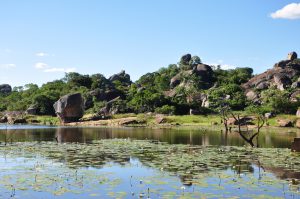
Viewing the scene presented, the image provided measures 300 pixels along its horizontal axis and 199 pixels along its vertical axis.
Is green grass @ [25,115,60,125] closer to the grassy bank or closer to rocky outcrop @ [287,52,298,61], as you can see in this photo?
the grassy bank

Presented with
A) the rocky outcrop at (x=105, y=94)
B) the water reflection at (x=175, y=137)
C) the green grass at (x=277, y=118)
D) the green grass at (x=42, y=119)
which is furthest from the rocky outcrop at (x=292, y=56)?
the water reflection at (x=175, y=137)

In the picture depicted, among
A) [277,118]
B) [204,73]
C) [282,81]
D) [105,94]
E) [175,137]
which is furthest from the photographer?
[204,73]

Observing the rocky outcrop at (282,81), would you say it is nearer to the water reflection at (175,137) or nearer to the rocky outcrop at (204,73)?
the rocky outcrop at (204,73)

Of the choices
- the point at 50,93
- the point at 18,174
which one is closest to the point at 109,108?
the point at 50,93

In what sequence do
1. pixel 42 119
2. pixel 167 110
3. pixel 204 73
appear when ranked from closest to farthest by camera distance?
1. pixel 167 110
2. pixel 42 119
3. pixel 204 73

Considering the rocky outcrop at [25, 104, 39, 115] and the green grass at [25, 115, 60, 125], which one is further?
the rocky outcrop at [25, 104, 39, 115]

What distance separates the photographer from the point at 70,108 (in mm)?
118062

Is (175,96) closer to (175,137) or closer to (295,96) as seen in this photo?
(295,96)

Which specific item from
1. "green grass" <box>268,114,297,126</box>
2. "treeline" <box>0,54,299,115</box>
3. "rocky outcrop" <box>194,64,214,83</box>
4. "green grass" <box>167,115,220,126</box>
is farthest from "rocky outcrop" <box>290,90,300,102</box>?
"rocky outcrop" <box>194,64,214,83</box>

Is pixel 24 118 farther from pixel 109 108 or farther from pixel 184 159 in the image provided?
pixel 184 159

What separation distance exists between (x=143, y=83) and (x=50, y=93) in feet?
174

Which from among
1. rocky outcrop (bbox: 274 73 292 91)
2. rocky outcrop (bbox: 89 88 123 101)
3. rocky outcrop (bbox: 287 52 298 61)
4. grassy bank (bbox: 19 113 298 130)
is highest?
rocky outcrop (bbox: 287 52 298 61)

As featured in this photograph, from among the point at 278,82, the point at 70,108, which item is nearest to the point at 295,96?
the point at 278,82

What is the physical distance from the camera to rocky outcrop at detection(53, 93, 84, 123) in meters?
118
